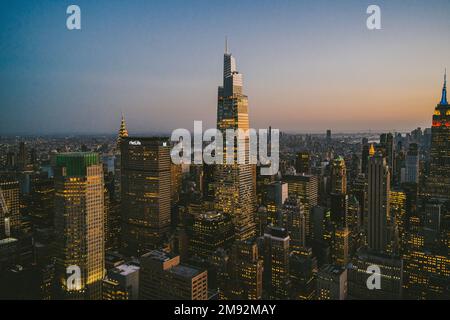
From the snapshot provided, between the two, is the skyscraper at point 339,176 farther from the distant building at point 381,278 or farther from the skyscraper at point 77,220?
the skyscraper at point 77,220

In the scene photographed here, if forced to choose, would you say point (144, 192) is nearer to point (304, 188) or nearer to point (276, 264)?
point (276, 264)

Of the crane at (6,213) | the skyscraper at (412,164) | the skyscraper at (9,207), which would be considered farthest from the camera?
the skyscraper at (412,164)

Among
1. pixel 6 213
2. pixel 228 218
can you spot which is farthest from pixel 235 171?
pixel 6 213

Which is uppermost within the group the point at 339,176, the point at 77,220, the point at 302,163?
the point at 302,163

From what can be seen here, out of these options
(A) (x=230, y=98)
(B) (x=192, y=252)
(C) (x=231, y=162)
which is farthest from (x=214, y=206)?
(A) (x=230, y=98)

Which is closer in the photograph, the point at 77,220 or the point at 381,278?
the point at 381,278

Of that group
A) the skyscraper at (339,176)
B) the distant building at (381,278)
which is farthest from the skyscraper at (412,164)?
the distant building at (381,278)
